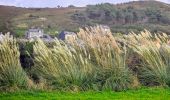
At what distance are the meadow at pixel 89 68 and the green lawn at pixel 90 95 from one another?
2 cm

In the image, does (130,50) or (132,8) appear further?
(132,8)

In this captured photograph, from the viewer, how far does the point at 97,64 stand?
42.2ft

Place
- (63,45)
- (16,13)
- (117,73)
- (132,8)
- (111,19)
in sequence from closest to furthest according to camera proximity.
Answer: (117,73) < (63,45) < (16,13) < (111,19) < (132,8)

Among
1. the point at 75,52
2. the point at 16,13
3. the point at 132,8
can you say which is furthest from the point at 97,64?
the point at 132,8

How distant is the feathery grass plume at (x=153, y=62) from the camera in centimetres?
1282

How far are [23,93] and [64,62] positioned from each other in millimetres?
1412

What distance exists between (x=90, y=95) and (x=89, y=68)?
42.4 inches

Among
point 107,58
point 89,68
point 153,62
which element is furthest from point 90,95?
point 153,62

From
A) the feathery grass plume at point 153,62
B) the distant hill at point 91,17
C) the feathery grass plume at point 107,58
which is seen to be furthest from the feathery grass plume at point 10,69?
the distant hill at point 91,17

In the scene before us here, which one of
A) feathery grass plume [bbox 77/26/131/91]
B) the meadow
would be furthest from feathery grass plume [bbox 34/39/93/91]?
feathery grass plume [bbox 77/26/131/91]

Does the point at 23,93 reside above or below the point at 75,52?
below

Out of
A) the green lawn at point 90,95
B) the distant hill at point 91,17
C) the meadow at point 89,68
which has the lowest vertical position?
the distant hill at point 91,17

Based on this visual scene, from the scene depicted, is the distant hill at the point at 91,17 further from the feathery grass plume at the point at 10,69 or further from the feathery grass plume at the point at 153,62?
the feathery grass plume at the point at 10,69

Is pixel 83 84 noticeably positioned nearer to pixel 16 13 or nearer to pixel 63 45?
pixel 63 45
